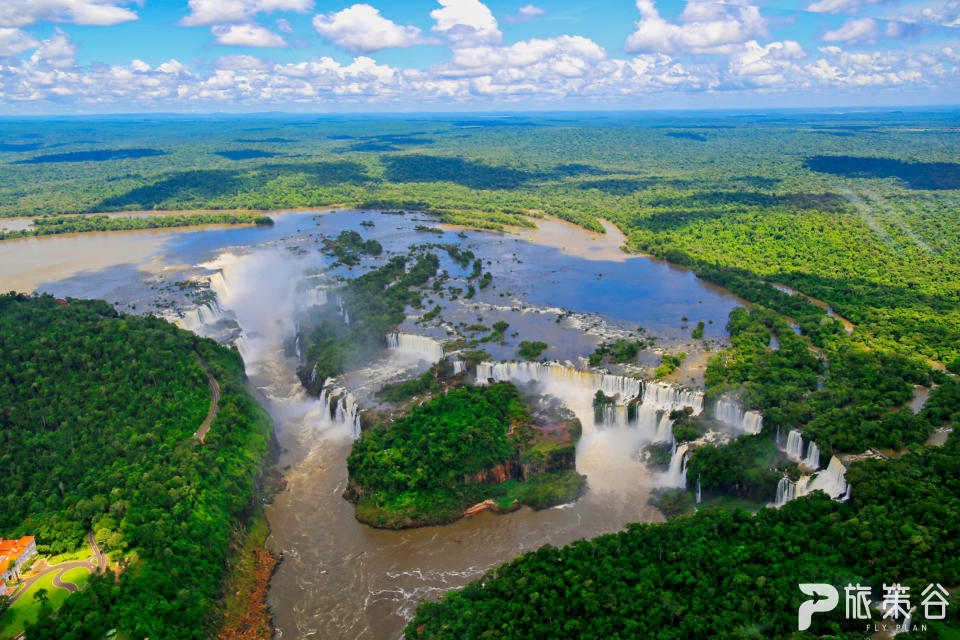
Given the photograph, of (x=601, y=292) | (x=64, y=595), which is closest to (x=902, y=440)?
(x=601, y=292)

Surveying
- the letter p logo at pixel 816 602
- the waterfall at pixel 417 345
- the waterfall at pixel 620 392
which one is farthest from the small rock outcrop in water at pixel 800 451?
the waterfall at pixel 417 345

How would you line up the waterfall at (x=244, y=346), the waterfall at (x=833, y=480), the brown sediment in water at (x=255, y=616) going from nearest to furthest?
the brown sediment in water at (x=255, y=616)
the waterfall at (x=833, y=480)
the waterfall at (x=244, y=346)

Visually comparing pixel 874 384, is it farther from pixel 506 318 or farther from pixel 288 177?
pixel 288 177

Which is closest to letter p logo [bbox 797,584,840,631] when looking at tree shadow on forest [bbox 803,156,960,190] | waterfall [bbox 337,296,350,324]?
waterfall [bbox 337,296,350,324]

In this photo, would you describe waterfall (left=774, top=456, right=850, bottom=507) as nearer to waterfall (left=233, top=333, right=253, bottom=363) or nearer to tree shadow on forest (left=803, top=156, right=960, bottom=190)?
waterfall (left=233, top=333, right=253, bottom=363)

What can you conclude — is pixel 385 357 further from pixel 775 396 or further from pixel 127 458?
pixel 775 396

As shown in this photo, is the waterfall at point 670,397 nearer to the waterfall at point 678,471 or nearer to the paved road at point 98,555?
the waterfall at point 678,471
